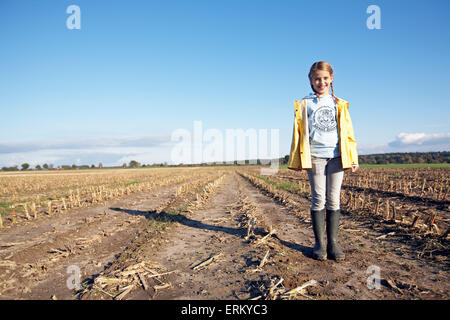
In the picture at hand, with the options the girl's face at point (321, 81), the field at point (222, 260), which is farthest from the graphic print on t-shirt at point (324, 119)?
the field at point (222, 260)

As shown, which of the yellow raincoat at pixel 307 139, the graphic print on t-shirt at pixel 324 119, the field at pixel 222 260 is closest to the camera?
the field at pixel 222 260

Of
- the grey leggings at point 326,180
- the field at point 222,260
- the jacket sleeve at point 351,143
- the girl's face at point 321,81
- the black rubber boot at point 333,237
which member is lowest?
the field at point 222,260

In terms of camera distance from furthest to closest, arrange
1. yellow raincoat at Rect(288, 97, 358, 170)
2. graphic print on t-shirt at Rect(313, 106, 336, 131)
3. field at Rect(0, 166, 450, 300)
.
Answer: graphic print on t-shirt at Rect(313, 106, 336, 131) → yellow raincoat at Rect(288, 97, 358, 170) → field at Rect(0, 166, 450, 300)

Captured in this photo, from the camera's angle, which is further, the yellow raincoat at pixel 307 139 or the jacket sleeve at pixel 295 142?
the jacket sleeve at pixel 295 142

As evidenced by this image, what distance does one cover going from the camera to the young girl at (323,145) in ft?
12.6

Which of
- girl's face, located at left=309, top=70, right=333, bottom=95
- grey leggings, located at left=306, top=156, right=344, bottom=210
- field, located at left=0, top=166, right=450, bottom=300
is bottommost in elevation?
field, located at left=0, top=166, right=450, bottom=300

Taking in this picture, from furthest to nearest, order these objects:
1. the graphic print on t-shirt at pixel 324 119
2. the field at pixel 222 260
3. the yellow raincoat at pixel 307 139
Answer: the graphic print on t-shirt at pixel 324 119 < the yellow raincoat at pixel 307 139 < the field at pixel 222 260

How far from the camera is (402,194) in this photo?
38.5 feet

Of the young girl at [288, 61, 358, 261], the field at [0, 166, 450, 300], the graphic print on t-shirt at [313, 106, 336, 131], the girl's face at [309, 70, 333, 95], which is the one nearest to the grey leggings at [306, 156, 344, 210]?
the young girl at [288, 61, 358, 261]

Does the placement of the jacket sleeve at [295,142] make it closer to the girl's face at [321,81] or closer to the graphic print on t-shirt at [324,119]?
the graphic print on t-shirt at [324,119]

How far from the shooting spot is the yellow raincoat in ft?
12.5

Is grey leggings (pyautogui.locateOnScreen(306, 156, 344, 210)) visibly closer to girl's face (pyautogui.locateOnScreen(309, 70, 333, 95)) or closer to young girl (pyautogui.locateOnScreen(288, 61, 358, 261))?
young girl (pyautogui.locateOnScreen(288, 61, 358, 261))
